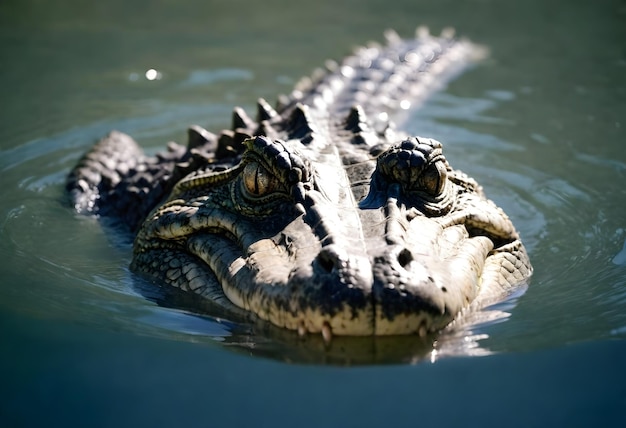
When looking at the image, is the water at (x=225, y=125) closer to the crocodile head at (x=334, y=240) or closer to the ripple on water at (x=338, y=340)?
the ripple on water at (x=338, y=340)

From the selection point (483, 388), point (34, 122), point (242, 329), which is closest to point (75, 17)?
point (34, 122)

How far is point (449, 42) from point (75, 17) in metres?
4.86

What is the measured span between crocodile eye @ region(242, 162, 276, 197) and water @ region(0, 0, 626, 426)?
2.57 ft

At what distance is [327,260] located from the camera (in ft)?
12.7

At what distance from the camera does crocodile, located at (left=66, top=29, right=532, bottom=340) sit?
3.82 meters

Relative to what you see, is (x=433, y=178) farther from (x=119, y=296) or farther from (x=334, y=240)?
(x=119, y=296)

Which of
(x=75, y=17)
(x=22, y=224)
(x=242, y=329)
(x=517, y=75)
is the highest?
(x=75, y=17)

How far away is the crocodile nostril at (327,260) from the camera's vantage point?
3842mm

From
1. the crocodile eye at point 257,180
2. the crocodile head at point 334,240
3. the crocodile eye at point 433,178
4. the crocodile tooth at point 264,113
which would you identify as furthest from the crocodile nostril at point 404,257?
the crocodile tooth at point 264,113

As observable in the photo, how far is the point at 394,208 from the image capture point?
4.52 m

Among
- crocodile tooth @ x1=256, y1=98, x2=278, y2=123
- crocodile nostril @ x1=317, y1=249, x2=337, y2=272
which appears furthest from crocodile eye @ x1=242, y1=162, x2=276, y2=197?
crocodile tooth @ x1=256, y1=98, x2=278, y2=123

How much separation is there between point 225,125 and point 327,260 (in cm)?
515

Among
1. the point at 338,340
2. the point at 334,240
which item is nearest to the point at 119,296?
the point at 334,240

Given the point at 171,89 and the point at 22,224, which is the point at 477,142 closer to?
the point at 171,89
